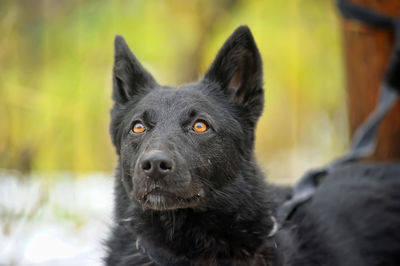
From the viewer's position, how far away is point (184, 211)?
8.25ft

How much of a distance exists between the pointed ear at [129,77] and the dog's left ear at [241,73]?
0.37 meters

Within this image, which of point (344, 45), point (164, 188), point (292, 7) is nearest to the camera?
point (164, 188)

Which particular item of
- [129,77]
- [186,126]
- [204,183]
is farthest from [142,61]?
[204,183]

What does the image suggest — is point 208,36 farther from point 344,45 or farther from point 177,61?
point 344,45

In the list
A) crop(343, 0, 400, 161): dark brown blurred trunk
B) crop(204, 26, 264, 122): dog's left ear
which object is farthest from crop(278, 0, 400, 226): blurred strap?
crop(204, 26, 264, 122): dog's left ear

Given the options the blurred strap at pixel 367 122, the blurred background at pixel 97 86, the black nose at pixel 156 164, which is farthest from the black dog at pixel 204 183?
the blurred background at pixel 97 86

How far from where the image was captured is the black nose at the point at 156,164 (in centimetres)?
216

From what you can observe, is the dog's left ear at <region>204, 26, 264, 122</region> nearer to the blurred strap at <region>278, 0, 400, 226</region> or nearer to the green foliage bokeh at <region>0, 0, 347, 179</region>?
the blurred strap at <region>278, 0, 400, 226</region>

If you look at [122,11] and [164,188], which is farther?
[122,11]

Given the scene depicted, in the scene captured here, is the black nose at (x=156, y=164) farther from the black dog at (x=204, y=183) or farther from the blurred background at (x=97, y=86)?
the blurred background at (x=97, y=86)

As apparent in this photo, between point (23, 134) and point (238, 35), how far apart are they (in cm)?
438

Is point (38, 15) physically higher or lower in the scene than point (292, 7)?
lower

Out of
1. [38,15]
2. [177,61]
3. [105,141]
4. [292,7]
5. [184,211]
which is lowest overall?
[105,141]

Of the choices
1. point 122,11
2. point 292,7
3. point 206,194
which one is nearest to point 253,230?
point 206,194
